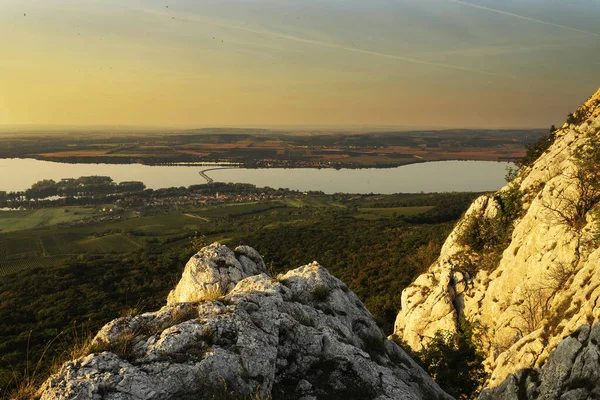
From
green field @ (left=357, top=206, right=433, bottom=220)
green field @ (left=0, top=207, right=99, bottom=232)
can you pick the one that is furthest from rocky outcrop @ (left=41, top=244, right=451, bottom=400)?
green field @ (left=0, top=207, right=99, bottom=232)

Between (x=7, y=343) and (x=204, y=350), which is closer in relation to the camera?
(x=204, y=350)

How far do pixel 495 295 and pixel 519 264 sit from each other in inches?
90.1

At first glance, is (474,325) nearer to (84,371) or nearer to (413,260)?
(84,371)

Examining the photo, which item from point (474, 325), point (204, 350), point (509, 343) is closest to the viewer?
point (204, 350)

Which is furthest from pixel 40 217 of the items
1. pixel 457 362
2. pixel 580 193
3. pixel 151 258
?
pixel 580 193

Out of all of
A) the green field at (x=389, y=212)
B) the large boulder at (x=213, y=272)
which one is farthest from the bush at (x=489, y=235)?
the green field at (x=389, y=212)

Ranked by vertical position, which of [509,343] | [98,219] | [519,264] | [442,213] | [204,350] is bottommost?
[98,219]

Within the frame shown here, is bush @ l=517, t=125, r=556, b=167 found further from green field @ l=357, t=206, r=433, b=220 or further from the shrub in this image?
green field @ l=357, t=206, r=433, b=220

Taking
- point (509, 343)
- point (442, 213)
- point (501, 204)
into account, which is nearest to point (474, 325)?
point (509, 343)

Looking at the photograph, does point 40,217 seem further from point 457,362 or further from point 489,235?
point 457,362

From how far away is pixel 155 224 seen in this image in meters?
135

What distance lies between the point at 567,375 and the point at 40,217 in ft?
603

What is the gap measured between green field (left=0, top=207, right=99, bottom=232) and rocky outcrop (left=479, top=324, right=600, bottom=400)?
6321 inches

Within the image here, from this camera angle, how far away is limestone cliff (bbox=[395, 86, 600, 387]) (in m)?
11.4
